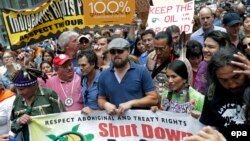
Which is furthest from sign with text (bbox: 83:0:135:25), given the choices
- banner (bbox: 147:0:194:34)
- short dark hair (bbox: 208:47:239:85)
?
short dark hair (bbox: 208:47:239:85)

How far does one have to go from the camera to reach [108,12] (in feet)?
23.5

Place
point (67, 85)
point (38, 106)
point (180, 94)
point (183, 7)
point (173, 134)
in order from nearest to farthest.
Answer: point (180, 94) → point (173, 134) → point (38, 106) → point (67, 85) → point (183, 7)

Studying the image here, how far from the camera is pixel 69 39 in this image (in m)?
6.04

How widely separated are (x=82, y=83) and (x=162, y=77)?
3.14 feet

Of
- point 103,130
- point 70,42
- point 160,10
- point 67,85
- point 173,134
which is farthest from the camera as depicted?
Answer: point 160,10

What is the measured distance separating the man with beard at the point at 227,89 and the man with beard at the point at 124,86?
1482 millimetres

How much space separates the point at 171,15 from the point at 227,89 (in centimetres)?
461

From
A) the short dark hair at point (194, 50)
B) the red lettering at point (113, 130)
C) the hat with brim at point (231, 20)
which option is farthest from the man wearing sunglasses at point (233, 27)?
the red lettering at point (113, 130)

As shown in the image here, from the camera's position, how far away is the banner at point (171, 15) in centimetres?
706

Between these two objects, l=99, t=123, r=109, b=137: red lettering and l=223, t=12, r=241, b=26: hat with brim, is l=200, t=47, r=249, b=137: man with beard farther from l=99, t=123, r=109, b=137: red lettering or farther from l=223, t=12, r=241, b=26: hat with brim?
l=223, t=12, r=241, b=26: hat with brim

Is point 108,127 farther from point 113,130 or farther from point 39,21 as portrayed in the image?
point 39,21

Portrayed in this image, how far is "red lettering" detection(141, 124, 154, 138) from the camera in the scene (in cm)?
434

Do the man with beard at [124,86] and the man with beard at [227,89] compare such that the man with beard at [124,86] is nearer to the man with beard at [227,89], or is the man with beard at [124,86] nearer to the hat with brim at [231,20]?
the man with beard at [227,89]

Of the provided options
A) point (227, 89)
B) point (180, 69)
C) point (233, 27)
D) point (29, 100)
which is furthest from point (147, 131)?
point (233, 27)
